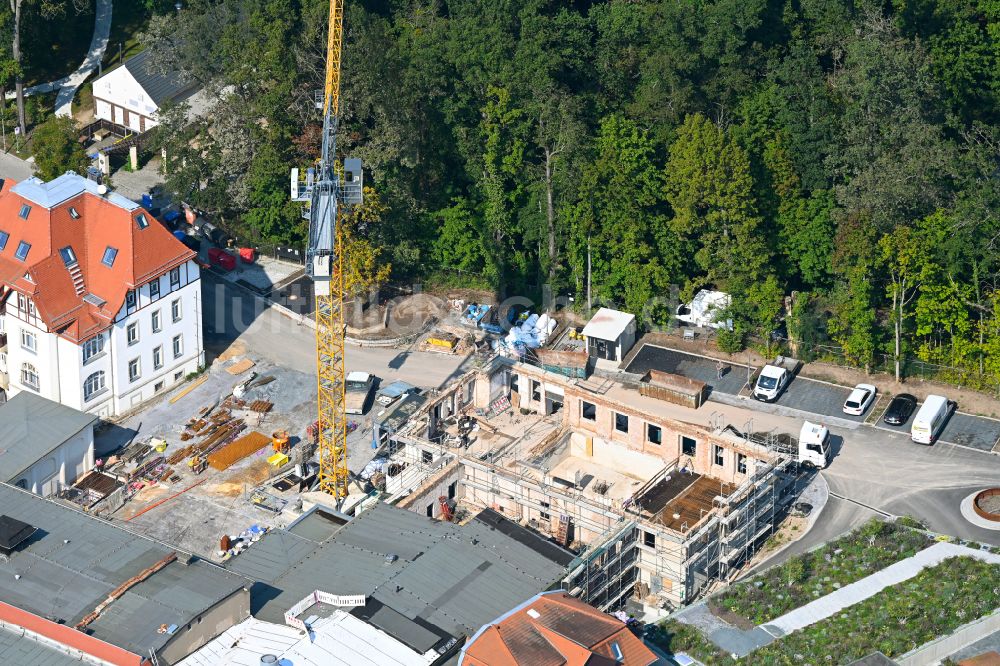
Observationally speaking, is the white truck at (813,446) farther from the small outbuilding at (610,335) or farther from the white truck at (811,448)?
the small outbuilding at (610,335)

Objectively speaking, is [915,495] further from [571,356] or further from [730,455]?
[571,356]

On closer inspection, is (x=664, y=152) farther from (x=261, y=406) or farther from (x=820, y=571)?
(x=820, y=571)

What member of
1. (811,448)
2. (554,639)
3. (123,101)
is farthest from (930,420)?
(123,101)

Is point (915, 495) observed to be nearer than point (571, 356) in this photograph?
Yes

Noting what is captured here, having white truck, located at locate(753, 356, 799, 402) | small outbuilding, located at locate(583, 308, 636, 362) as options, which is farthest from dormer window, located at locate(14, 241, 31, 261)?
white truck, located at locate(753, 356, 799, 402)

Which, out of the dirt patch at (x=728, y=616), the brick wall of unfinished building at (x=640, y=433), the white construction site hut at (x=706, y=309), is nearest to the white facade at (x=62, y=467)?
the brick wall of unfinished building at (x=640, y=433)

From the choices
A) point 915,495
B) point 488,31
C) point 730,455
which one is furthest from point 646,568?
point 488,31
